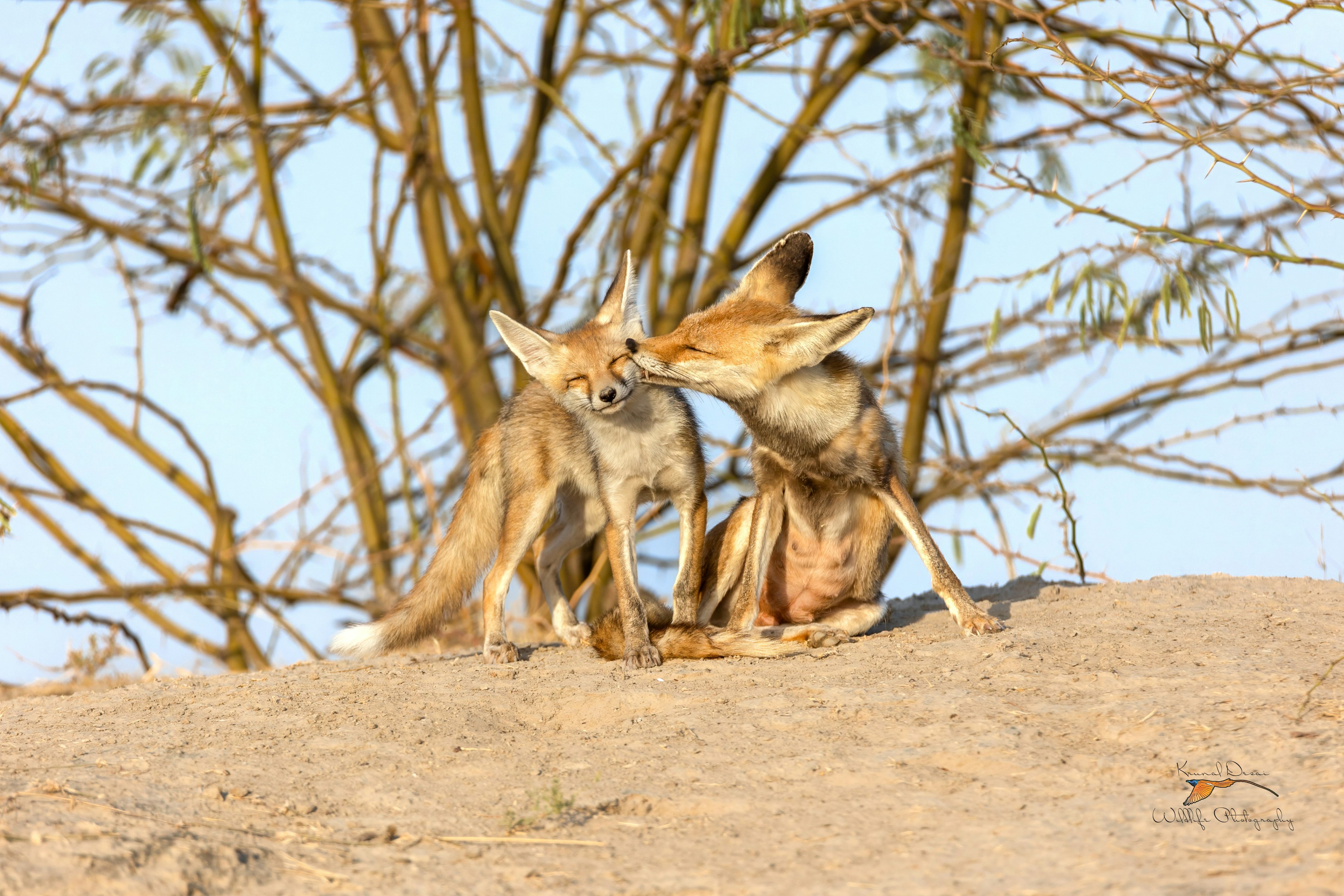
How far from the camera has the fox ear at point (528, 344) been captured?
4.70 meters

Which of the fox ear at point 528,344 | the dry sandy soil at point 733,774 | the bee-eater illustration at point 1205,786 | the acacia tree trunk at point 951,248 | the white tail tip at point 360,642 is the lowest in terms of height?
the bee-eater illustration at point 1205,786

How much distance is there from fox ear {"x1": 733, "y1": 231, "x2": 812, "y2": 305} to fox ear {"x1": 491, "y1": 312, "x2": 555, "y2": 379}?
0.83m

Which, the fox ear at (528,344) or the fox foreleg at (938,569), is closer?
the fox foreleg at (938,569)

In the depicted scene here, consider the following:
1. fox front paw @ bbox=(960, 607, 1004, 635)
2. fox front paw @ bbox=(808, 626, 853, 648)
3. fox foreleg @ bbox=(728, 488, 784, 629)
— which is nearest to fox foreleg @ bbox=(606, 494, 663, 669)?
fox foreleg @ bbox=(728, 488, 784, 629)

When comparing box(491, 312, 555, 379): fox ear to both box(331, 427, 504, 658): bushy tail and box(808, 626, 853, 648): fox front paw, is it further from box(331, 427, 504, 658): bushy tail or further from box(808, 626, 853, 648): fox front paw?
box(808, 626, 853, 648): fox front paw

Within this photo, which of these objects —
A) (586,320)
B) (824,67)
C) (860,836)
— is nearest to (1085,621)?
(860,836)

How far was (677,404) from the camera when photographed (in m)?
4.80

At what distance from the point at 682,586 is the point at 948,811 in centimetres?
202

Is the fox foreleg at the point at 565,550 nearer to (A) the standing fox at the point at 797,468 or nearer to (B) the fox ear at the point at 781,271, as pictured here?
(A) the standing fox at the point at 797,468

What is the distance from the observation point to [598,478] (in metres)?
4.76

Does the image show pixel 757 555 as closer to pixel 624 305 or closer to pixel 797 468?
pixel 797 468

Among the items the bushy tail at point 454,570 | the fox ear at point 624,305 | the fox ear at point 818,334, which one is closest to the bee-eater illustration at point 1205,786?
the fox ear at point 818,334

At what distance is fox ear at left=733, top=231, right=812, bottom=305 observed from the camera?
4.73 metres

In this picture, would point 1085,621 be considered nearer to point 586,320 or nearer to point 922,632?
point 922,632
